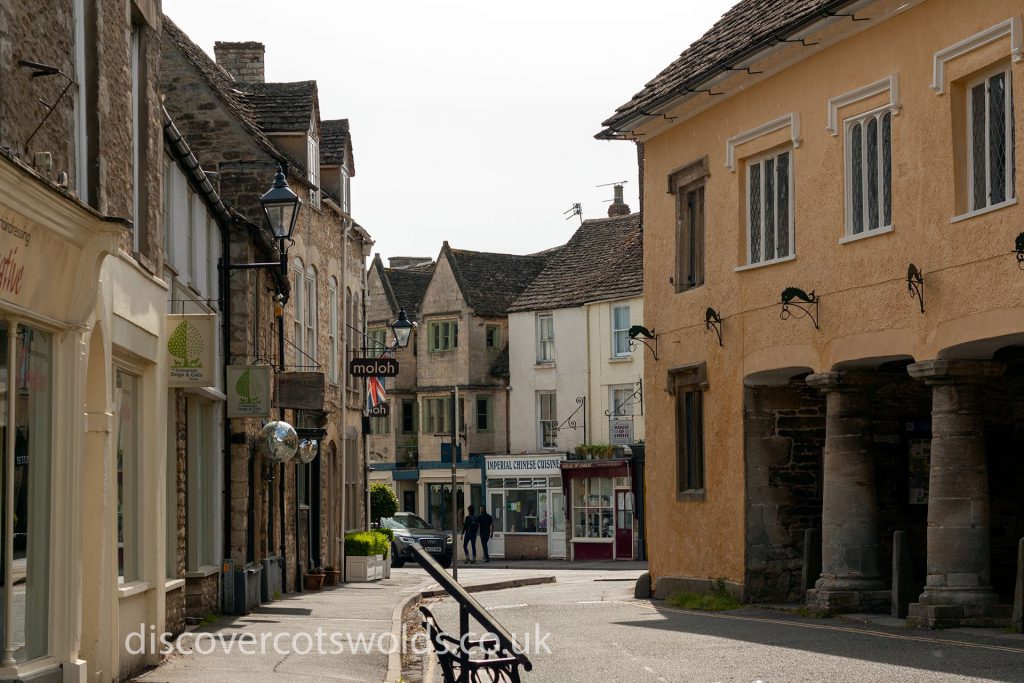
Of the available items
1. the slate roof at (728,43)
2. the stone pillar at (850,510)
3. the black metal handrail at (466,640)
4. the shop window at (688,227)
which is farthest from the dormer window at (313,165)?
the black metal handrail at (466,640)

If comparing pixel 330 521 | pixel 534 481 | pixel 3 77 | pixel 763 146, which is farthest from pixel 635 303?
pixel 3 77

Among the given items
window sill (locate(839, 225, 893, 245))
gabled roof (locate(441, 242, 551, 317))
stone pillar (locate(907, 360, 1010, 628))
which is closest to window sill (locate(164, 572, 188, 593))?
stone pillar (locate(907, 360, 1010, 628))

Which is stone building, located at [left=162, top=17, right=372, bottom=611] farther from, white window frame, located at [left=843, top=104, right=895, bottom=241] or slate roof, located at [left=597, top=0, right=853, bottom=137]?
white window frame, located at [left=843, top=104, right=895, bottom=241]

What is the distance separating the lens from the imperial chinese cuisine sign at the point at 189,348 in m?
15.0

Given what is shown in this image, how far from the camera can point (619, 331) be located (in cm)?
5219

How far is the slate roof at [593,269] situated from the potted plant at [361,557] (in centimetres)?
2052

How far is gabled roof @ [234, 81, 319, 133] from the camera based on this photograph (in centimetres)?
2827

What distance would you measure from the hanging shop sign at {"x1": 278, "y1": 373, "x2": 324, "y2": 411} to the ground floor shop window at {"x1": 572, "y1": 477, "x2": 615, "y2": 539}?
2962 centimetres

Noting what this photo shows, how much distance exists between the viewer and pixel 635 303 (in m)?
51.2

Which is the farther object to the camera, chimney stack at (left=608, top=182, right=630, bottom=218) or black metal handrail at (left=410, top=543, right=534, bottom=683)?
chimney stack at (left=608, top=182, right=630, bottom=218)

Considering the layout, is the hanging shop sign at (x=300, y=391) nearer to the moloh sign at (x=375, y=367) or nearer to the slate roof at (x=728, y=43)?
the moloh sign at (x=375, y=367)

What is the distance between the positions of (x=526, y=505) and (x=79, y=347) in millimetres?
45507

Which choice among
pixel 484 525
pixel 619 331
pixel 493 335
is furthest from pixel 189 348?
pixel 493 335

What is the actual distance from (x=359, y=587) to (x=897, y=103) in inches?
593
